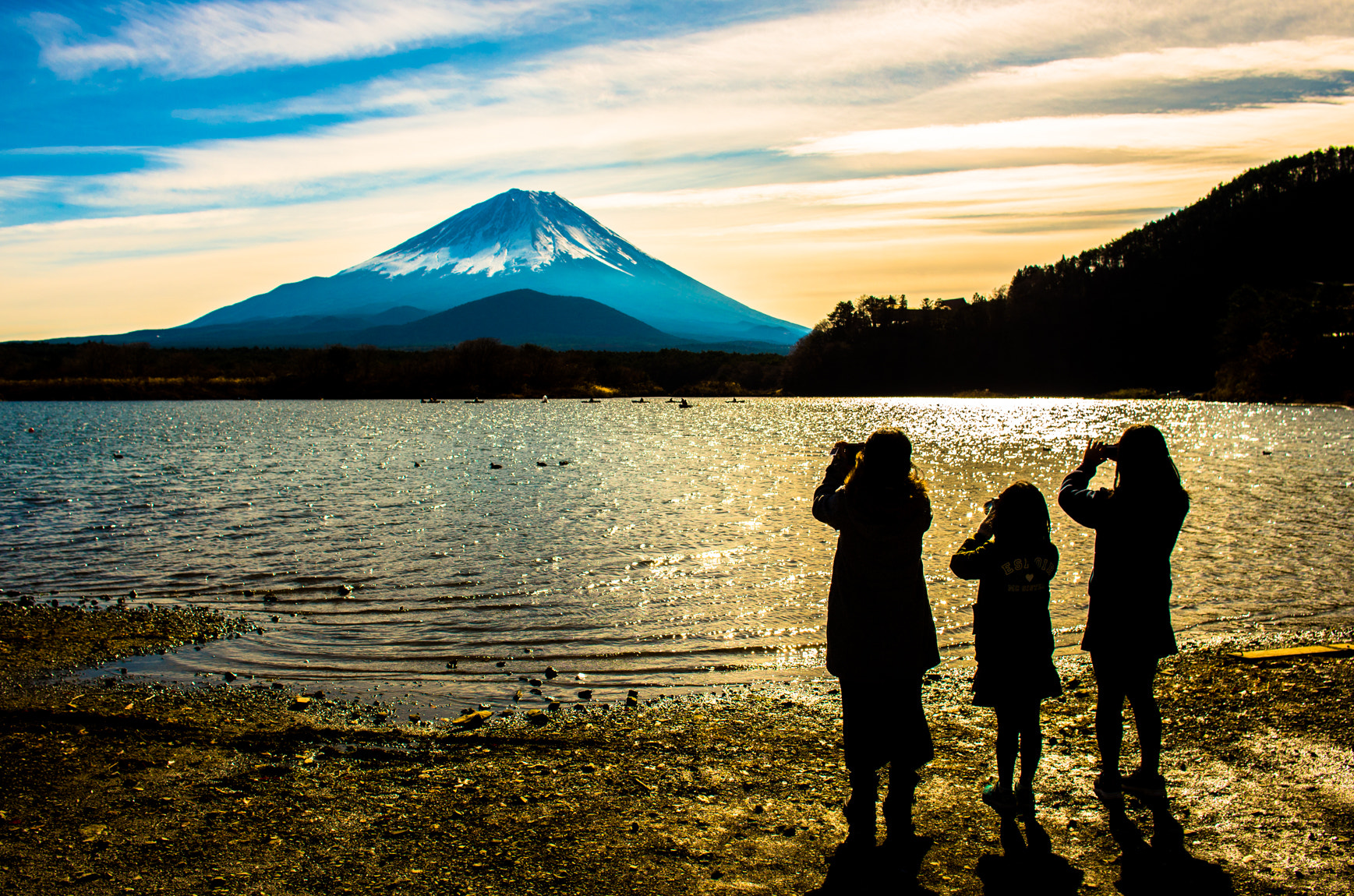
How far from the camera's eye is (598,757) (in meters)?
6.90

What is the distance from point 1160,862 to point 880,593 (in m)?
2.18

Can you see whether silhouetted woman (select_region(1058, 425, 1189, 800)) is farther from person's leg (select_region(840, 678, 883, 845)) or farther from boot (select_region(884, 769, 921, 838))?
person's leg (select_region(840, 678, 883, 845))

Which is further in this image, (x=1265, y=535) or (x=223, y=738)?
(x=1265, y=535)

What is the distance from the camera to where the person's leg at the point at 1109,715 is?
5516mm

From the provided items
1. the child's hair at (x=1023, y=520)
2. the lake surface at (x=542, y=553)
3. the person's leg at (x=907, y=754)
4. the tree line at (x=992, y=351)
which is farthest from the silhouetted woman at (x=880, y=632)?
the tree line at (x=992, y=351)

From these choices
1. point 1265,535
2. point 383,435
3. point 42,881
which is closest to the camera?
point 42,881

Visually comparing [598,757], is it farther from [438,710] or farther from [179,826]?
[179,826]

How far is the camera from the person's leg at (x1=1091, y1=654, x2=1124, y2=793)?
5.52 meters

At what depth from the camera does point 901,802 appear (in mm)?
5117

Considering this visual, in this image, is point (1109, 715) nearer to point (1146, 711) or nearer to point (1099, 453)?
point (1146, 711)

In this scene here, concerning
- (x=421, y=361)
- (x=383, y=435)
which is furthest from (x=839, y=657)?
(x=421, y=361)

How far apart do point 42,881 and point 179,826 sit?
80cm

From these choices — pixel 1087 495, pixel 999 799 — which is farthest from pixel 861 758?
pixel 1087 495

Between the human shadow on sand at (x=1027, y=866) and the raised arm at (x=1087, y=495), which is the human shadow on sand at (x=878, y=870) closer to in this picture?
the human shadow on sand at (x=1027, y=866)
